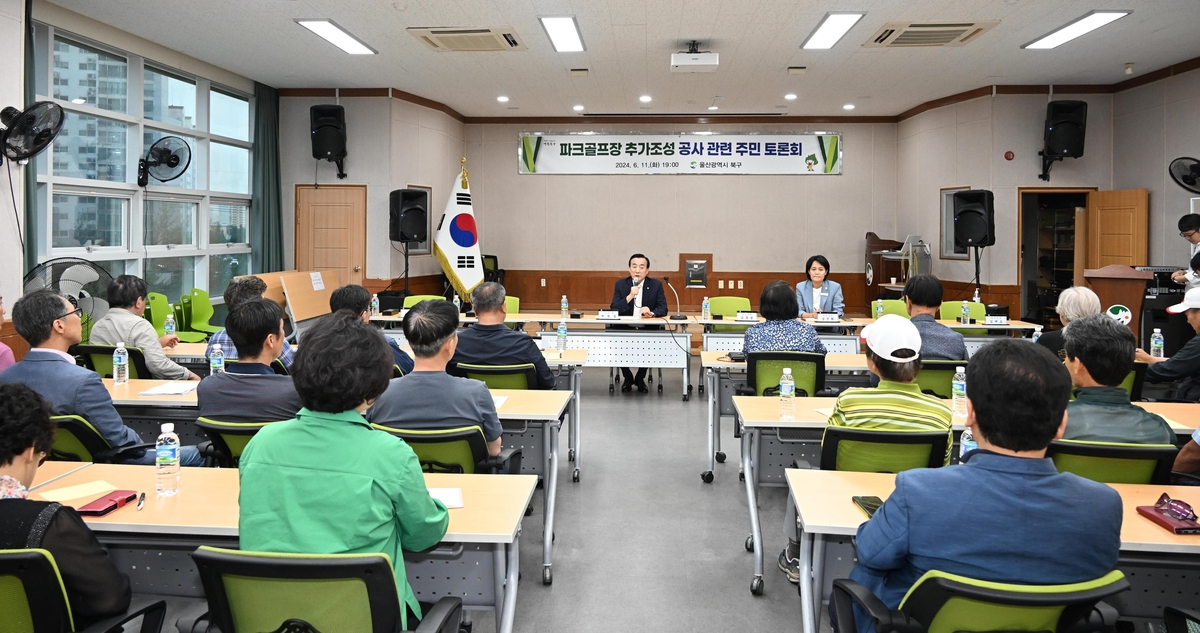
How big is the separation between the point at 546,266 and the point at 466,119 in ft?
8.26

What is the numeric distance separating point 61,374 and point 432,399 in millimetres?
1371

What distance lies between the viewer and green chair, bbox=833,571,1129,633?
4.35 ft

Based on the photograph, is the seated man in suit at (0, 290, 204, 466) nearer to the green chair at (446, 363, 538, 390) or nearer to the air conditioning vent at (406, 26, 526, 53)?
the green chair at (446, 363, 538, 390)

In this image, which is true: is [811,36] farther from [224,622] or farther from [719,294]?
[224,622]

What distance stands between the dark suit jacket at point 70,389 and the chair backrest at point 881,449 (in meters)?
2.52

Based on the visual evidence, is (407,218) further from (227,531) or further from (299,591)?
(299,591)

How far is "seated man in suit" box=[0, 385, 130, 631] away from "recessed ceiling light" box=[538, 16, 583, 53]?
5.58 meters

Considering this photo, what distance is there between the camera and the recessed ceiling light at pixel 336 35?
6.62 metres

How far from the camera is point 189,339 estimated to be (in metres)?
7.04

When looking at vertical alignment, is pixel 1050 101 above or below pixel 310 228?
above

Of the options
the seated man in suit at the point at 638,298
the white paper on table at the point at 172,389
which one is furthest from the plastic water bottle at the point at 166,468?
the seated man in suit at the point at 638,298

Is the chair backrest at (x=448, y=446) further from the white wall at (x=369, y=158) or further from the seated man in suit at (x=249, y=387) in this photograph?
the white wall at (x=369, y=158)

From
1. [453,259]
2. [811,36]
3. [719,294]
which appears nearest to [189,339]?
[453,259]

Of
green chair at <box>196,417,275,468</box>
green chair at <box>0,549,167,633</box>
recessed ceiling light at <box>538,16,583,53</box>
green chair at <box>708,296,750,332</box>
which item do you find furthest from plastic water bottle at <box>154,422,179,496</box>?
green chair at <box>708,296,750,332</box>
